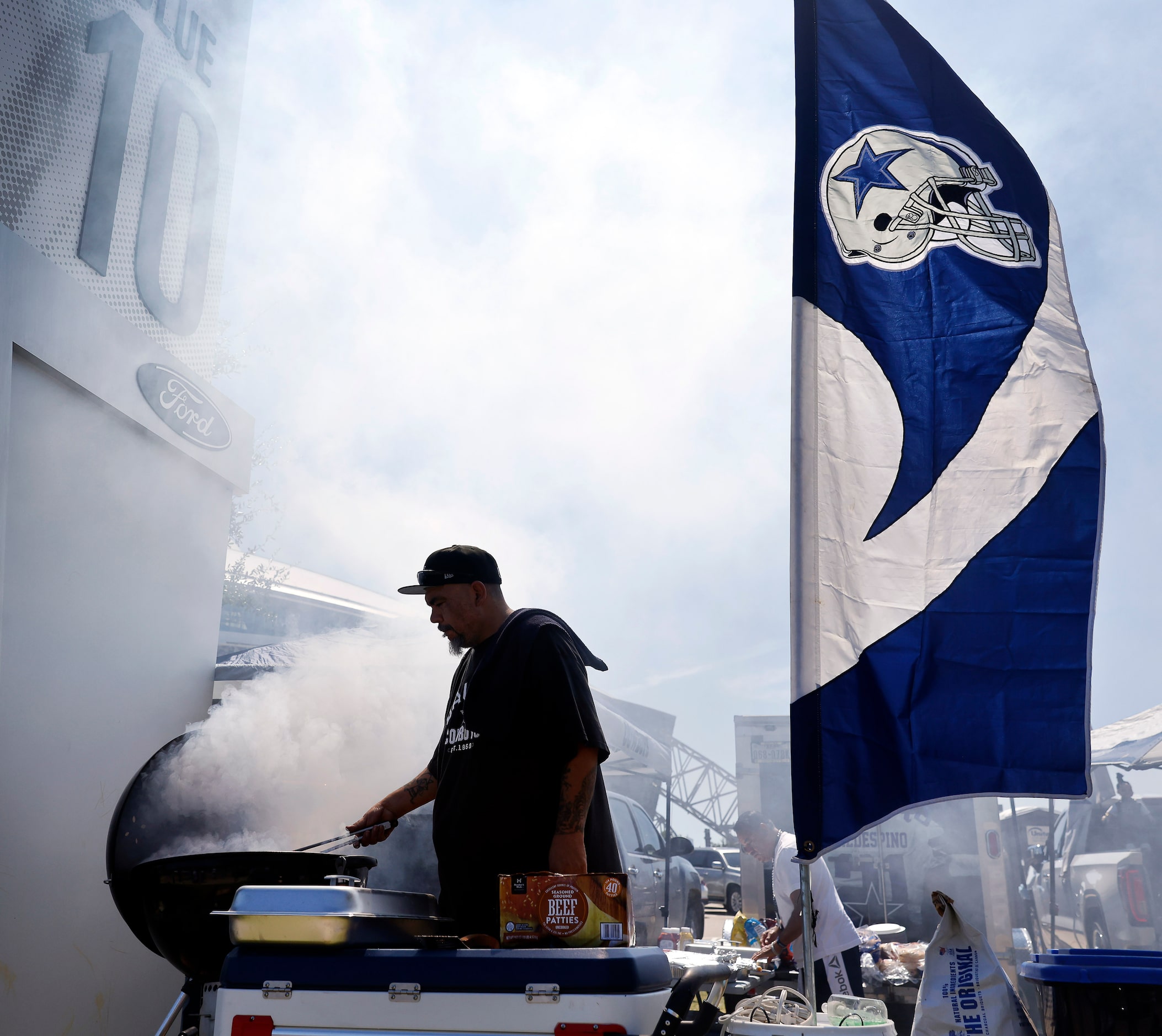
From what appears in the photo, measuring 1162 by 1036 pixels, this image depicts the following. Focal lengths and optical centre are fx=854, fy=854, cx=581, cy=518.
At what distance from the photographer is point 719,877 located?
57.4ft

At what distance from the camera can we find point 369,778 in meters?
4.29

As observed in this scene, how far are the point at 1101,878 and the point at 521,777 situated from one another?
926cm

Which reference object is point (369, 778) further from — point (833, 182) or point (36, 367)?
point (833, 182)

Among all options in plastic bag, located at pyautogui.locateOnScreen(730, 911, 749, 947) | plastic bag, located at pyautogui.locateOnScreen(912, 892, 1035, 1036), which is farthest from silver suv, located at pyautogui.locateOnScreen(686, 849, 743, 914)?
plastic bag, located at pyautogui.locateOnScreen(912, 892, 1035, 1036)

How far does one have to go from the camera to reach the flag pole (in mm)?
2275

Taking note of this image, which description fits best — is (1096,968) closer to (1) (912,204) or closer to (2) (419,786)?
(2) (419,786)

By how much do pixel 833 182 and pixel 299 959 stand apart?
9.63ft

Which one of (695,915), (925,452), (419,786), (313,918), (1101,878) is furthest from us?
(695,915)

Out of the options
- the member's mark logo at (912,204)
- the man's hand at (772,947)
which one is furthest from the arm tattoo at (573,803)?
the man's hand at (772,947)

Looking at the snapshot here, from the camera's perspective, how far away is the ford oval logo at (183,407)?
14.4ft

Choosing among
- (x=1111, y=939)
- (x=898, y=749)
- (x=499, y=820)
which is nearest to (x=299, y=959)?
(x=499, y=820)

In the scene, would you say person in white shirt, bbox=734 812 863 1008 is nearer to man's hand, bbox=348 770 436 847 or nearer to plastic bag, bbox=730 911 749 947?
plastic bag, bbox=730 911 749 947

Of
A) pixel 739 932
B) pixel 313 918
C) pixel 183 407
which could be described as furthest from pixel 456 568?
pixel 739 932

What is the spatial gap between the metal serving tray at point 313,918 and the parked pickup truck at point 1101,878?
30.7 ft
